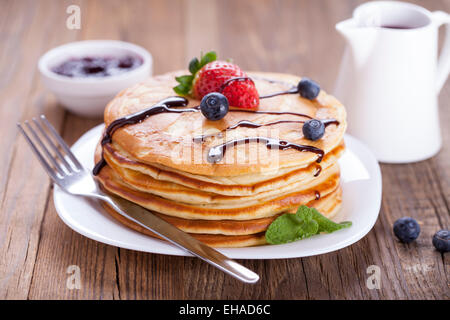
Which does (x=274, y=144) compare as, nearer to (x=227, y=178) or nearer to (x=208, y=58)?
(x=227, y=178)

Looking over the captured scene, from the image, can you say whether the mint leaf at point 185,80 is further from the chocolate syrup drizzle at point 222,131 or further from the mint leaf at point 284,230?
the mint leaf at point 284,230

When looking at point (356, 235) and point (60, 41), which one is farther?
point (60, 41)

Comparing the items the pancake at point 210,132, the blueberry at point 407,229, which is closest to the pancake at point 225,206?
the pancake at point 210,132

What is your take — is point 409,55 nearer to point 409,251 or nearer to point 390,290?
point 409,251

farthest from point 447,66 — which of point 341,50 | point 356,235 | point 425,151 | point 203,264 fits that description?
point 203,264

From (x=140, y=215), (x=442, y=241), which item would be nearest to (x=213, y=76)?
(x=140, y=215)

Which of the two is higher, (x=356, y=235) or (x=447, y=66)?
(x=447, y=66)
